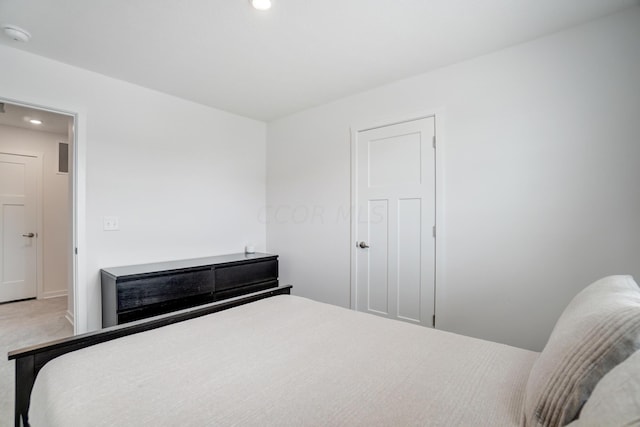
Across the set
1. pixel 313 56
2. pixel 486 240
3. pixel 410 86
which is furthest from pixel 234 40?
pixel 486 240

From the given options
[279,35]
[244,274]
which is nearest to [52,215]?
[244,274]

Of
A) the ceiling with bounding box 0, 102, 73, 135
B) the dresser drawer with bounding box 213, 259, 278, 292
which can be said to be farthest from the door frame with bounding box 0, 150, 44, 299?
the dresser drawer with bounding box 213, 259, 278, 292

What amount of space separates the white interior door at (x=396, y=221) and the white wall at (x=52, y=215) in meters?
4.35

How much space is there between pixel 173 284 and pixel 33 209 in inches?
135

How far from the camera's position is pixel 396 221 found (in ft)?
9.30

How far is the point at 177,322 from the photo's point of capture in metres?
1.62

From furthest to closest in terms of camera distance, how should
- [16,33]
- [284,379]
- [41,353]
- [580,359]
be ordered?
[16,33]
[41,353]
[284,379]
[580,359]

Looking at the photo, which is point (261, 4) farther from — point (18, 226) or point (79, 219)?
point (18, 226)

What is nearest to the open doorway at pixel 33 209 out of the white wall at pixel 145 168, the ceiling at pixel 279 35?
the white wall at pixel 145 168

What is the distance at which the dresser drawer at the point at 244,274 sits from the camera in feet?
9.88

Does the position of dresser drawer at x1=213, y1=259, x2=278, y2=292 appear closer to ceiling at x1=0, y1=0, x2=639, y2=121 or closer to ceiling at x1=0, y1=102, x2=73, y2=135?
ceiling at x1=0, y1=0, x2=639, y2=121

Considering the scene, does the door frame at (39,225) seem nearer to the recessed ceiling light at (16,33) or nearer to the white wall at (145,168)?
the white wall at (145,168)

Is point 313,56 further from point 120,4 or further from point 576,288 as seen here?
point 576,288

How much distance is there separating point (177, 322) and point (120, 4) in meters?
1.91
